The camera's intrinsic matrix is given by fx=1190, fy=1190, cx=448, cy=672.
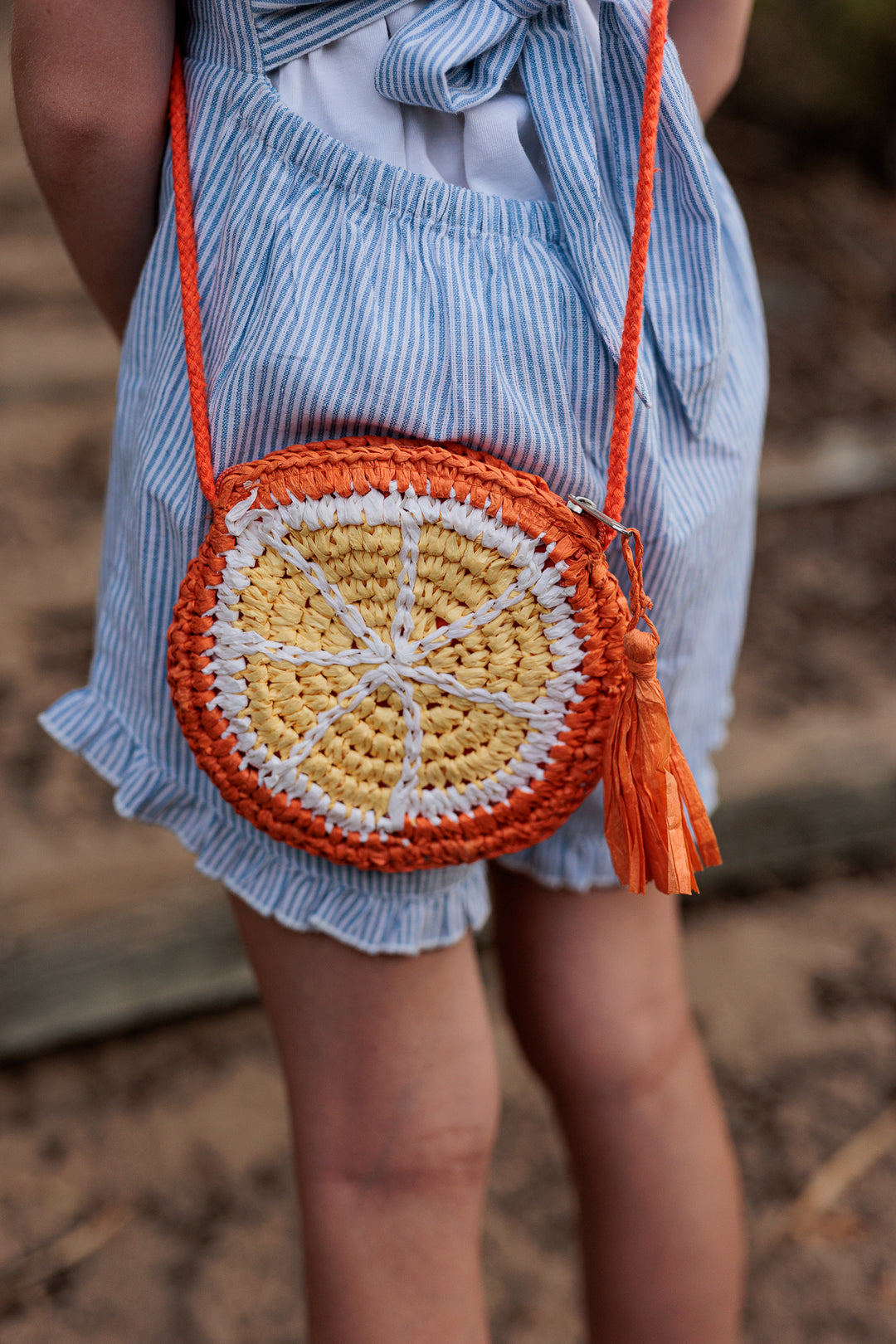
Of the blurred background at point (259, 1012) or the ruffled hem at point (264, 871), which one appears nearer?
the ruffled hem at point (264, 871)

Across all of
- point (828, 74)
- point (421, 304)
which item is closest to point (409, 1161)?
point (421, 304)

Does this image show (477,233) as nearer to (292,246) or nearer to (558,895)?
(292,246)

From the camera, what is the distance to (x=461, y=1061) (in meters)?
0.80

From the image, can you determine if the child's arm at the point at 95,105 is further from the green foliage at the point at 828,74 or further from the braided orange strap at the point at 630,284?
the green foliage at the point at 828,74

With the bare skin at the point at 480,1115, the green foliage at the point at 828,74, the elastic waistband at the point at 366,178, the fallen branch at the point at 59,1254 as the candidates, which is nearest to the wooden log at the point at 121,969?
the fallen branch at the point at 59,1254

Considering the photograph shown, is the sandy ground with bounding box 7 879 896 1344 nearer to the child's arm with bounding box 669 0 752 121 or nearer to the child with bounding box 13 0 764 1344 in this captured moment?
the child with bounding box 13 0 764 1344

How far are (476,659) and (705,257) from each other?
284 millimetres

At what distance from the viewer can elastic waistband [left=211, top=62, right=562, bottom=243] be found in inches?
26.2

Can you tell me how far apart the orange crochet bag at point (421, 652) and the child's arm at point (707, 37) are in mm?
176

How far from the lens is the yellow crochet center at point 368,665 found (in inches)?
27.2

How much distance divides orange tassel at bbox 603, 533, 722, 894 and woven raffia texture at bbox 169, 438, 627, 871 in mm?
16

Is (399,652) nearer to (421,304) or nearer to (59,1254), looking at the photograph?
(421,304)

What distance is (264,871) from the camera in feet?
2.58

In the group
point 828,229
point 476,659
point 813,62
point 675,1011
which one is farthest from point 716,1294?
point 813,62
